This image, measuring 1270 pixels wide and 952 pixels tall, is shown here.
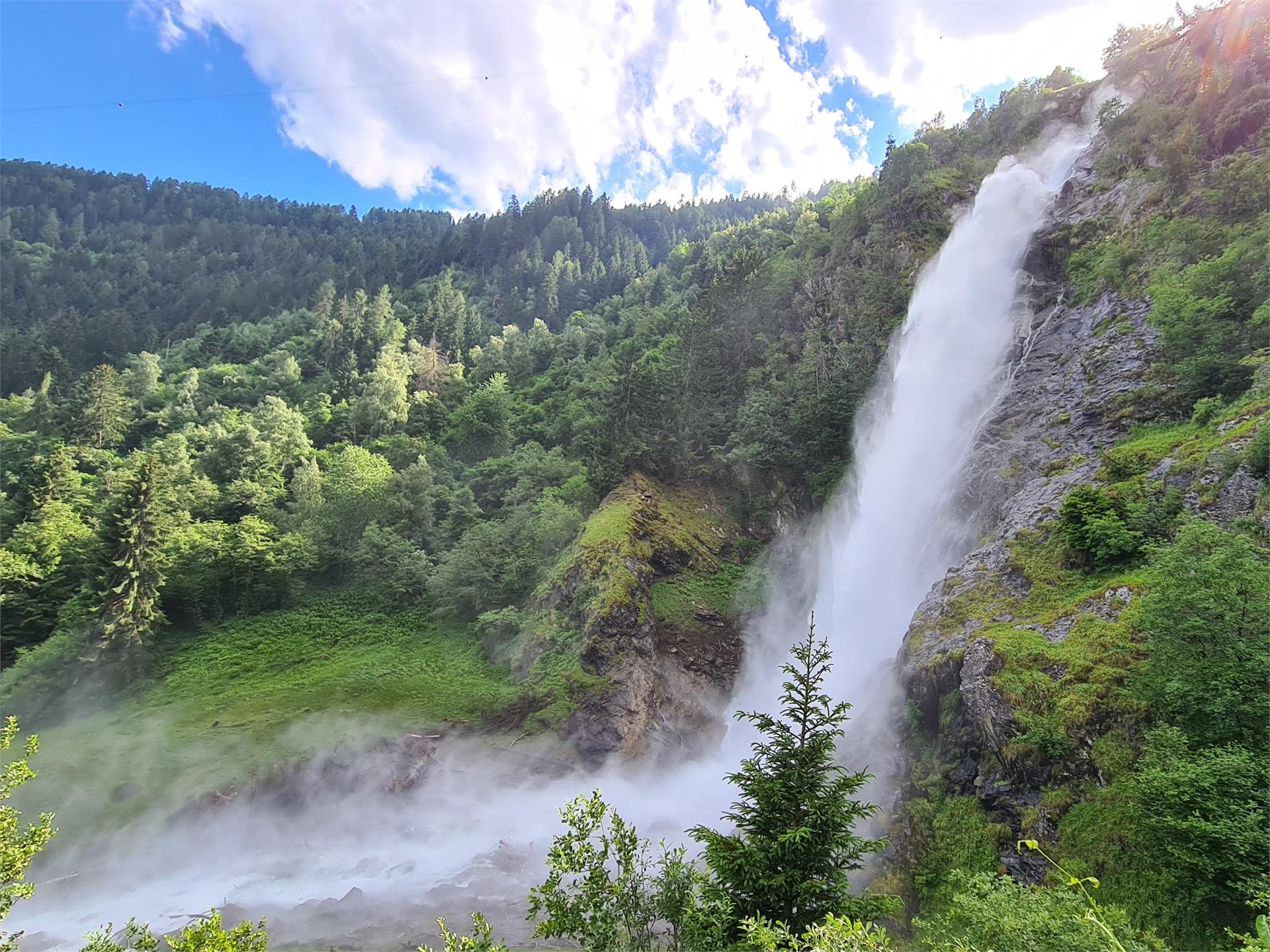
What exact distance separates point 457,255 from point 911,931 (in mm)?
130589

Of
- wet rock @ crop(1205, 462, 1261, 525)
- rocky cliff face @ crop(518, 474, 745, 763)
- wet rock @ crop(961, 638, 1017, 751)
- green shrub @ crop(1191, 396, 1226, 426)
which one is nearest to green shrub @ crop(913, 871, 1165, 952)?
wet rock @ crop(961, 638, 1017, 751)

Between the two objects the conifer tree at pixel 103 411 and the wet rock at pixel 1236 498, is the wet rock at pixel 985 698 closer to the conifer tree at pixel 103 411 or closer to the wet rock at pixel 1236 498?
the wet rock at pixel 1236 498

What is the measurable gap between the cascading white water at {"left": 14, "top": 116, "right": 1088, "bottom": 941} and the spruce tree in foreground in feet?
42.7

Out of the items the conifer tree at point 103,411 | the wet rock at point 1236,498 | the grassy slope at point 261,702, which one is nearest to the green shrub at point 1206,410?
the wet rock at point 1236,498

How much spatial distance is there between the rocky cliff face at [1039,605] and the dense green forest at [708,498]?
157 millimetres

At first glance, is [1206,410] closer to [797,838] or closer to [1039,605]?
[1039,605]

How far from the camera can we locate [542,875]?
784 inches

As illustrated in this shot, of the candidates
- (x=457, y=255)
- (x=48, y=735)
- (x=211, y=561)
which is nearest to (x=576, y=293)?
(x=457, y=255)

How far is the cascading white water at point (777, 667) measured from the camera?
1941 centimetres

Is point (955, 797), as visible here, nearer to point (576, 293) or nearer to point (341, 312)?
point (341, 312)

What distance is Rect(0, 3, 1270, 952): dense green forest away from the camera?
11.0 metres

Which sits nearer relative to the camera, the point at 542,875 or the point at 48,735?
the point at 542,875

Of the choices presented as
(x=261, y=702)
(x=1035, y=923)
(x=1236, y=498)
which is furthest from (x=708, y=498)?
(x=1035, y=923)

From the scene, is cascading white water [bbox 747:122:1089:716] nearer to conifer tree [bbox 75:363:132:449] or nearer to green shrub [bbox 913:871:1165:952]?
green shrub [bbox 913:871:1165:952]
